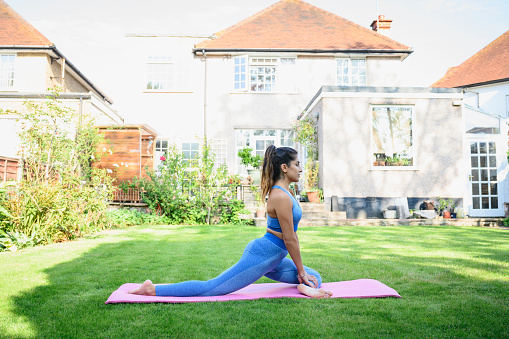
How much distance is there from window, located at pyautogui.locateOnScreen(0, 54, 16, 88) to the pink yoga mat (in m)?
16.1

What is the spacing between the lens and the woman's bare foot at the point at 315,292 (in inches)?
127

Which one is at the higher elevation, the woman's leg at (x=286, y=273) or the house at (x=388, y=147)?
the house at (x=388, y=147)

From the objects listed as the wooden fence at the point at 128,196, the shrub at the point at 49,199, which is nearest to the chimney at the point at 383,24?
the wooden fence at the point at 128,196

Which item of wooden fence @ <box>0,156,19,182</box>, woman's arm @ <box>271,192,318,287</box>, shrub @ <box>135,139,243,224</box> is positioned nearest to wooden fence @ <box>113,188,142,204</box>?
shrub @ <box>135,139,243,224</box>

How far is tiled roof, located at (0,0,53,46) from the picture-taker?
15.9m

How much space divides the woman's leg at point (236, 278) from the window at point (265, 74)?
46.1 ft

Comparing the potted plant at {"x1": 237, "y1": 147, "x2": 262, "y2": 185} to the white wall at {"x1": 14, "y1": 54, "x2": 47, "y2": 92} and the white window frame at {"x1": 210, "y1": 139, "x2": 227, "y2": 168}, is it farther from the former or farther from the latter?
the white wall at {"x1": 14, "y1": 54, "x2": 47, "y2": 92}

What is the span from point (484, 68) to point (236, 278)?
24.4 meters

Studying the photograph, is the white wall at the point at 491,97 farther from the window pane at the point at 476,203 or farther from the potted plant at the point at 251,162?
the potted plant at the point at 251,162

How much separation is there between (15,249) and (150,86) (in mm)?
12320

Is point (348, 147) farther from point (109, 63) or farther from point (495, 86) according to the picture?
point (495, 86)

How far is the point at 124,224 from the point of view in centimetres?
949

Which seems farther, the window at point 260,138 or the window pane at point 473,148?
the window at point 260,138

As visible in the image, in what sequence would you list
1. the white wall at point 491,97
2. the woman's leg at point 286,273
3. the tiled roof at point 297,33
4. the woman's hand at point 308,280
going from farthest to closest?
the white wall at point 491,97 < the tiled roof at point 297,33 < the woman's leg at point 286,273 < the woman's hand at point 308,280
